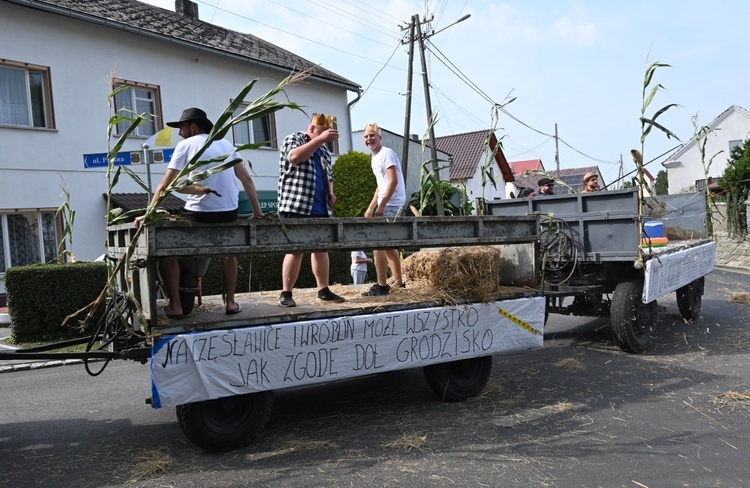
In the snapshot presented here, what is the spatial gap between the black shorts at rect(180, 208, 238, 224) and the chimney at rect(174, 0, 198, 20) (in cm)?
1751

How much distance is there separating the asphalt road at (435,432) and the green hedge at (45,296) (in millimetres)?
2264

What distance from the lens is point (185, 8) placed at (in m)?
20.4

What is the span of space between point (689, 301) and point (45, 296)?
9822mm

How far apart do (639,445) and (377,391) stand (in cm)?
253

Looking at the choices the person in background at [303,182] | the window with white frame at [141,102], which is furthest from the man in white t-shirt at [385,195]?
the window with white frame at [141,102]

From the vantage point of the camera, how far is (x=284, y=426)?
5227mm

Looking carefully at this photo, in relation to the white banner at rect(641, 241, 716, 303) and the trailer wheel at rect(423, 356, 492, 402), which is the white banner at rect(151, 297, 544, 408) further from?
the white banner at rect(641, 241, 716, 303)

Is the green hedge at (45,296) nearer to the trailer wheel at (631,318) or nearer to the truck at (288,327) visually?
the truck at (288,327)

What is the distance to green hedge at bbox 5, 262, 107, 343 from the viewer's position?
9.53m

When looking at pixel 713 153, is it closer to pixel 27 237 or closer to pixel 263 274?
pixel 263 274

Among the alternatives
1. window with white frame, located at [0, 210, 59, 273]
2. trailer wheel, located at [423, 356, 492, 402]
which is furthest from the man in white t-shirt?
window with white frame, located at [0, 210, 59, 273]

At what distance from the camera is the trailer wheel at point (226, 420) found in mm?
4492

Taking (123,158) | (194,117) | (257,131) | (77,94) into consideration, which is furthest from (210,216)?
(257,131)

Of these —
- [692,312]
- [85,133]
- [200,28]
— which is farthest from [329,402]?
[200,28]
